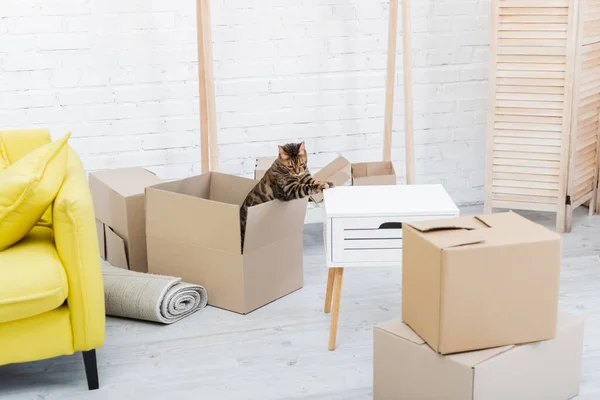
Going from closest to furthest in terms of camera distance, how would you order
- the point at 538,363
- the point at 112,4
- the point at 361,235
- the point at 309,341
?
the point at 538,363 < the point at 361,235 < the point at 309,341 < the point at 112,4

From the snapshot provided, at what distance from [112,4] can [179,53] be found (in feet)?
1.12

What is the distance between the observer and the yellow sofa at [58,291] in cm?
195

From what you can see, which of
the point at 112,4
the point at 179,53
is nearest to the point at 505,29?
the point at 179,53

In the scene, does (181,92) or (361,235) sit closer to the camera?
(361,235)

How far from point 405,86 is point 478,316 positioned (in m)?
1.64

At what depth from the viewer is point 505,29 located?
3301 millimetres

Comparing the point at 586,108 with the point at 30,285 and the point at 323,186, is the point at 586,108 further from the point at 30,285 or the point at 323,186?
the point at 30,285

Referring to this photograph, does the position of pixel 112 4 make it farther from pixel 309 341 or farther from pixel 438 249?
pixel 438 249

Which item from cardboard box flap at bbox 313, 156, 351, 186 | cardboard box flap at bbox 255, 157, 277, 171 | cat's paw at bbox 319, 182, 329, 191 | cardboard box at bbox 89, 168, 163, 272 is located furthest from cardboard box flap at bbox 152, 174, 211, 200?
cat's paw at bbox 319, 182, 329, 191

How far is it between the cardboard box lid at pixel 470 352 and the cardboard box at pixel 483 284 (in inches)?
0.6

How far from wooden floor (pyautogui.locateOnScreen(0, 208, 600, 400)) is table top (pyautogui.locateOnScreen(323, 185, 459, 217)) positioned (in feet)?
1.42

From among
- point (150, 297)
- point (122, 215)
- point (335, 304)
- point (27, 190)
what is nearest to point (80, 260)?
point (27, 190)

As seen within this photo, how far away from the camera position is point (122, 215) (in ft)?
9.34

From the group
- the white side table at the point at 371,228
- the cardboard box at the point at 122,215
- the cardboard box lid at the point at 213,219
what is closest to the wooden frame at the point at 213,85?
the cardboard box at the point at 122,215
